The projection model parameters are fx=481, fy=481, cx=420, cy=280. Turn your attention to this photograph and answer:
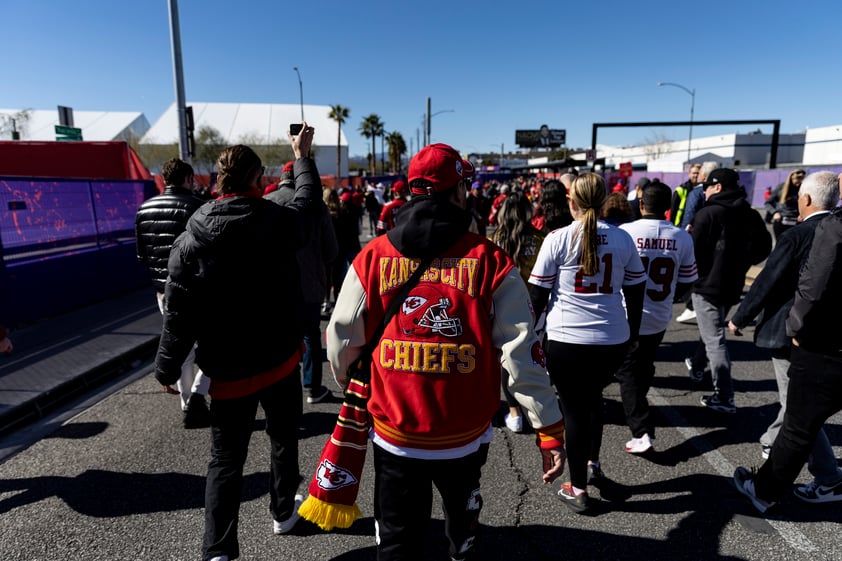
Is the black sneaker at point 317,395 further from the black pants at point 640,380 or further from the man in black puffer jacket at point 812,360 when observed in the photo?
the man in black puffer jacket at point 812,360

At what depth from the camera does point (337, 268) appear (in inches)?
269

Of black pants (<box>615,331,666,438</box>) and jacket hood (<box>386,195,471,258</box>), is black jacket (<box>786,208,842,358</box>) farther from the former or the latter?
jacket hood (<box>386,195,471,258</box>)

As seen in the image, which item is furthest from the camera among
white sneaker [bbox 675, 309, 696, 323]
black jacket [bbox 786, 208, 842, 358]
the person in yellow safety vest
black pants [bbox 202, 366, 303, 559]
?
the person in yellow safety vest

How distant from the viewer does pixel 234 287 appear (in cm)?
224

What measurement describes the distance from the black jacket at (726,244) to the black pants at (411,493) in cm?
353

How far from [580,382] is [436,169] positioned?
1.69m

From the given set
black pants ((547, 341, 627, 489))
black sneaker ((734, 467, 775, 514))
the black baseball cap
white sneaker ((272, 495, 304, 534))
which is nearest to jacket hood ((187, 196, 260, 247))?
white sneaker ((272, 495, 304, 534))

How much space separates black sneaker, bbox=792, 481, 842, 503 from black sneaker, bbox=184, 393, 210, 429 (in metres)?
4.39

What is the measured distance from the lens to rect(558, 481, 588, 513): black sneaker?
9.66ft

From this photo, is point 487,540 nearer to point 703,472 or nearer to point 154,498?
point 703,472

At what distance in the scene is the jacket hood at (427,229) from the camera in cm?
174

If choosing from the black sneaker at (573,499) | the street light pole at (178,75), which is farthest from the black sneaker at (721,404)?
the street light pole at (178,75)

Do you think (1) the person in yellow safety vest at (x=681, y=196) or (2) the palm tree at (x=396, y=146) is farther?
(2) the palm tree at (x=396, y=146)

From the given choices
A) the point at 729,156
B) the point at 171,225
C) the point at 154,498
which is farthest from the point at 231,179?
the point at 729,156
